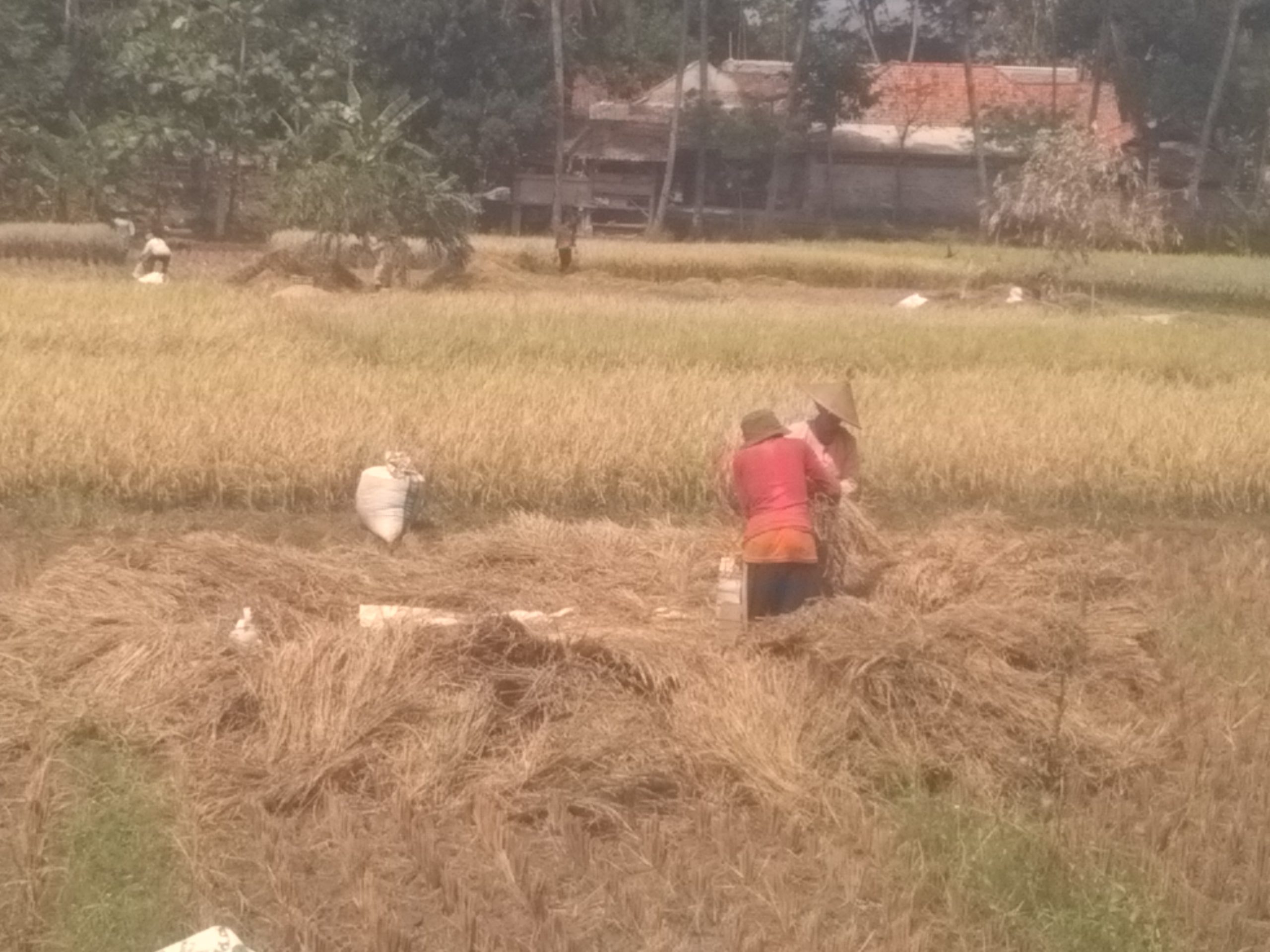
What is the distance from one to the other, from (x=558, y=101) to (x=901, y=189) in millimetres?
10182

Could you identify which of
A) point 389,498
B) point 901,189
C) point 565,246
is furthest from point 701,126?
point 389,498

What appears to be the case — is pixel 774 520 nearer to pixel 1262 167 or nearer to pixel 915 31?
pixel 1262 167

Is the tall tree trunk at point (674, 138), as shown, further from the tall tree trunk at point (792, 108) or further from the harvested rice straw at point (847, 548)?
the harvested rice straw at point (847, 548)

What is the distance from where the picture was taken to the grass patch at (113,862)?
4.12 metres

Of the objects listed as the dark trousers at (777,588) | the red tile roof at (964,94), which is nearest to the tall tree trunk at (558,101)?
the red tile roof at (964,94)

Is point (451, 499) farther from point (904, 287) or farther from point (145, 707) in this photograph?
point (904, 287)

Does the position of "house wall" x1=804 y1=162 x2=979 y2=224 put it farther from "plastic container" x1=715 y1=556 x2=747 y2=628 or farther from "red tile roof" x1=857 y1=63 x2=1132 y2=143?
"plastic container" x1=715 y1=556 x2=747 y2=628

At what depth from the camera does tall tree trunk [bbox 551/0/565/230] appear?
33688 mm

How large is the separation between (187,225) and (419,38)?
19.2 ft

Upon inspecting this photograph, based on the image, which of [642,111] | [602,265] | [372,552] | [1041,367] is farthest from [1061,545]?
[642,111]

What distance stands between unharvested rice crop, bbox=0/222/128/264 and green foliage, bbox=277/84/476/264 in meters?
3.08

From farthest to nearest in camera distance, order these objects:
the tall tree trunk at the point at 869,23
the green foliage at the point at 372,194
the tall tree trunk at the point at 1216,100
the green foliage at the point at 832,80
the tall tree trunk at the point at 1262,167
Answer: the tall tree trunk at the point at 869,23 → the tall tree trunk at the point at 1262,167 → the green foliage at the point at 832,80 → the tall tree trunk at the point at 1216,100 → the green foliage at the point at 372,194

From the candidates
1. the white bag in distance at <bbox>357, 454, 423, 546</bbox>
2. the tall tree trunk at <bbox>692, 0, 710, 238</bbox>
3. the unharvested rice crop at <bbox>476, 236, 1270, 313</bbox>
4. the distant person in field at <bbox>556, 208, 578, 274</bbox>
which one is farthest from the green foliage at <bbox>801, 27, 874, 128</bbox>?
the white bag in distance at <bbox>357, 454, 423, 546</bbox>

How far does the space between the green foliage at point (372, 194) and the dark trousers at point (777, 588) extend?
56.1ft
